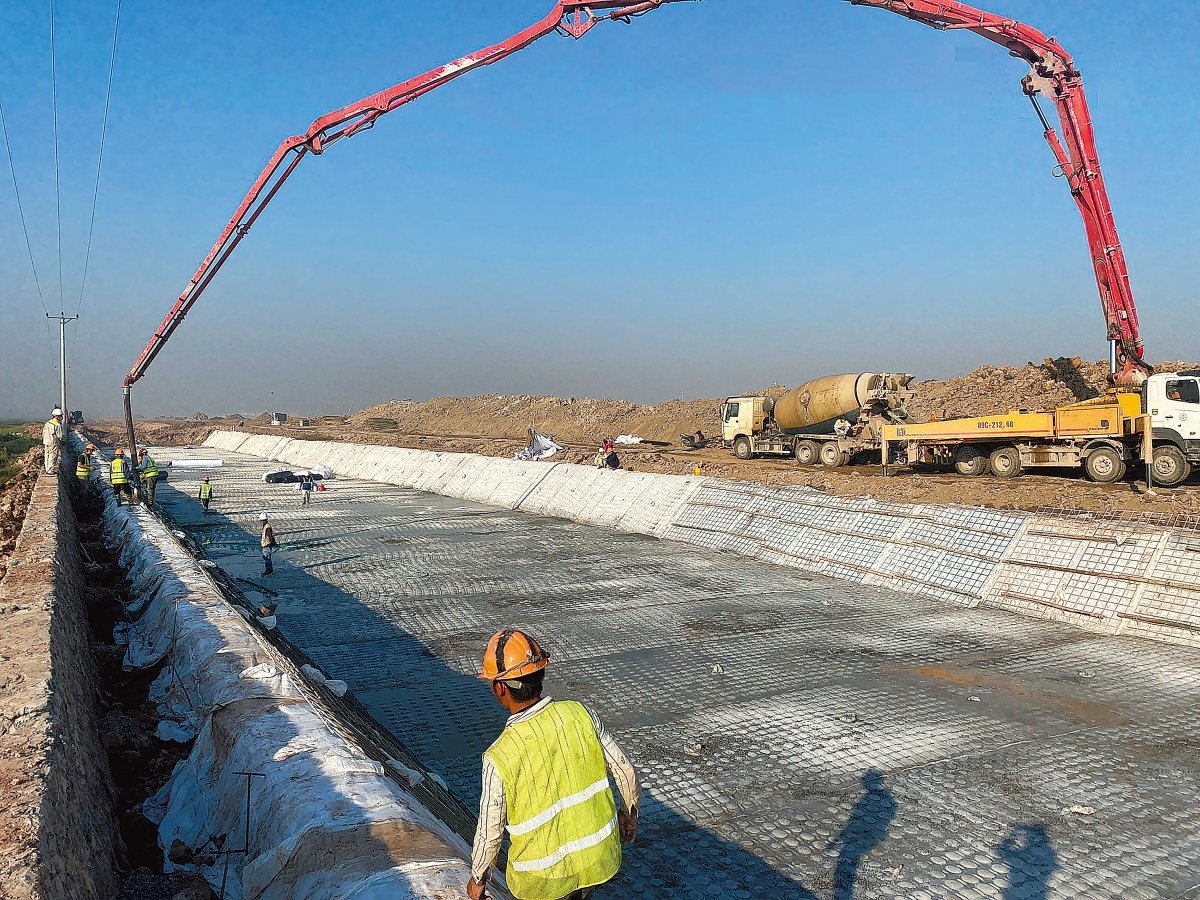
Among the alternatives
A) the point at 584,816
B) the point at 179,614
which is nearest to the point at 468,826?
the point at 584,816

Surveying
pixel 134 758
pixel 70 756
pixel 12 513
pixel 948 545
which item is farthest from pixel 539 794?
pixel 12 513

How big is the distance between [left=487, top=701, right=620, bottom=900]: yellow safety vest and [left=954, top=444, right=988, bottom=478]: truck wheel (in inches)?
647

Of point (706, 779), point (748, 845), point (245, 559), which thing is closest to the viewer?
point (748, 845)

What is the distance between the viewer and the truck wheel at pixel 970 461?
16.8 meters

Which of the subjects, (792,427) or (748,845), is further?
(792,427)

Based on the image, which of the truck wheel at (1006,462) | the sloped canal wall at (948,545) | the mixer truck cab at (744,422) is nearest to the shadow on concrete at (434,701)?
the sloped canal wall at (948,545)

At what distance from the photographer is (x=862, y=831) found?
437 cm

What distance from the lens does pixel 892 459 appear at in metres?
18.8

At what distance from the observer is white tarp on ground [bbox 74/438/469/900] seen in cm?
277

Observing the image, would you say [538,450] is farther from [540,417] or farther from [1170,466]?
[540,417]

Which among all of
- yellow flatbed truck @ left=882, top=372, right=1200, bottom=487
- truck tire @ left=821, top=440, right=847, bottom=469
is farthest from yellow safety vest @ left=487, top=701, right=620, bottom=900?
truck tire @ left=821, top=440, right=847, bottom=469

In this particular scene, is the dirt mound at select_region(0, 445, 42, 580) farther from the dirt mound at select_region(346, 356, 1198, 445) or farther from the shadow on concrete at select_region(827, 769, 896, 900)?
the dirt mound at select_region(346, 356, 1198, 445)

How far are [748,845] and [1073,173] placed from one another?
16981 mm

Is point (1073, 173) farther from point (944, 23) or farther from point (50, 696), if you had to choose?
point (50, 696)
